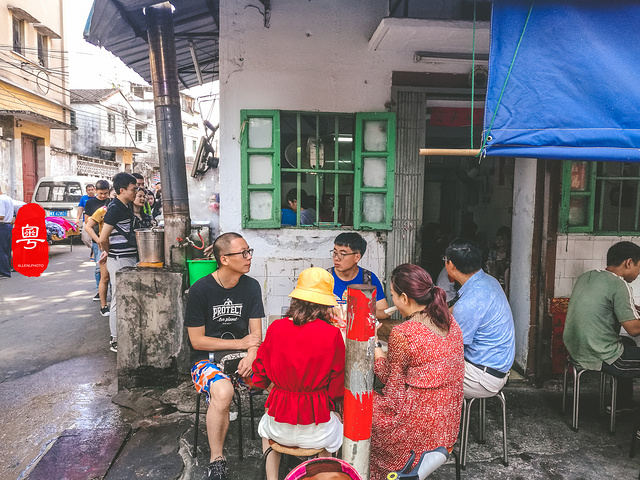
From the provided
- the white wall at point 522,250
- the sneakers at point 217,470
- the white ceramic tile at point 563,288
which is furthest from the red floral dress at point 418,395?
the white ceramic tile at point 563,288

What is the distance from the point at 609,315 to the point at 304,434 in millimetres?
2647

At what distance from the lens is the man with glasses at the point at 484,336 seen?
9.67ft

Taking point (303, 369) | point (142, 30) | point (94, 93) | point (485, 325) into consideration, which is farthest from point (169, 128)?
point (94, 93)

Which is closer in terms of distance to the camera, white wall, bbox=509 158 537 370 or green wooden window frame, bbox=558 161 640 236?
green wooden window frame, bbox=558 161 640 236

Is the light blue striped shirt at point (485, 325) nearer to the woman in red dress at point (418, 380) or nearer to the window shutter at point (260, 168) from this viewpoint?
the woman in red dress at point (418, 380)

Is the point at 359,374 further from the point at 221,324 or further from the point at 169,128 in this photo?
the point at 169,128

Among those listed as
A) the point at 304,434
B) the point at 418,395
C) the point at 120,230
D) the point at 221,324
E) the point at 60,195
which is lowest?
the point at 304,434

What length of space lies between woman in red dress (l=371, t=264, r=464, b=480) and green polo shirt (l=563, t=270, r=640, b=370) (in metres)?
1.69

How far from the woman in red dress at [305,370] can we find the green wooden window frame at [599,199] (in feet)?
10.9

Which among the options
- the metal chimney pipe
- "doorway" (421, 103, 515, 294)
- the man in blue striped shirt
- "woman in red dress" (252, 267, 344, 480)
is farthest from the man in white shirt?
"woman in red dress" (252, 267, 344, 480)

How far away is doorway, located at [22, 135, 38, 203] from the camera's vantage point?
1738 cm

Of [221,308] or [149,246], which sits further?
[149,246]

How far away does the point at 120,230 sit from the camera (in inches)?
198

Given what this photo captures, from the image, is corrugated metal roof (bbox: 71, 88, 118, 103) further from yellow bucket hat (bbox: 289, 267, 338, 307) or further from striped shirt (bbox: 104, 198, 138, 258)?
yellow bucket hat (bbox: 289, 267, 338, 307)
